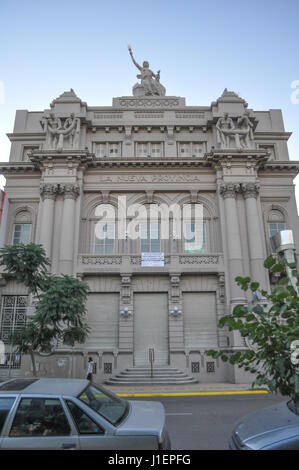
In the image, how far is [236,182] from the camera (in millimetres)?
23078

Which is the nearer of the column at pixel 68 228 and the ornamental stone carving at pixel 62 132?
the column at pixel 68 228

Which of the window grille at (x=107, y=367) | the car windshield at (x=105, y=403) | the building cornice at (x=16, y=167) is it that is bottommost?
the window grille at (x=107, y=367)

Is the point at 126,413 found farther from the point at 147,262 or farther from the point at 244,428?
the point at 147,262

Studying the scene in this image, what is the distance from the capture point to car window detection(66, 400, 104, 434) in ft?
14.1

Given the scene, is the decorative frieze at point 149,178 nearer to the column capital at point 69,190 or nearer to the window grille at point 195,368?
the column capital at point 69,190

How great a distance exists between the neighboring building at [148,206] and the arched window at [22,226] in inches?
2.9

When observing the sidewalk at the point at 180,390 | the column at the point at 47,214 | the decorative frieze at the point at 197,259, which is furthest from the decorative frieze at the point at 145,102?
the sidewalk at the point at 180,390

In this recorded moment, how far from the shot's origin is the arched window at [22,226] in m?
23.5

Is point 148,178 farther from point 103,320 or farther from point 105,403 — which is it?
point 105,403

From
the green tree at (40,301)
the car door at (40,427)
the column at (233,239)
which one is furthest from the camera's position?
the column at (233,239)

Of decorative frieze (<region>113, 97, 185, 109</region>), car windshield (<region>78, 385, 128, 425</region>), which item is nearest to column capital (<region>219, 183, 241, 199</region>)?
decorative frieze (<region>113, 97, 185, 109</region>)

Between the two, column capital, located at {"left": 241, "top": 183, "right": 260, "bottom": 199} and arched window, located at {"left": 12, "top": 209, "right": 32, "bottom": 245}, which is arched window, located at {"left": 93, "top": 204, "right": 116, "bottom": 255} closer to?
arched window, located at {"left": 12, "top": 209, "right": 32, "bottom": 245}

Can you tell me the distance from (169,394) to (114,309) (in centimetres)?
724
